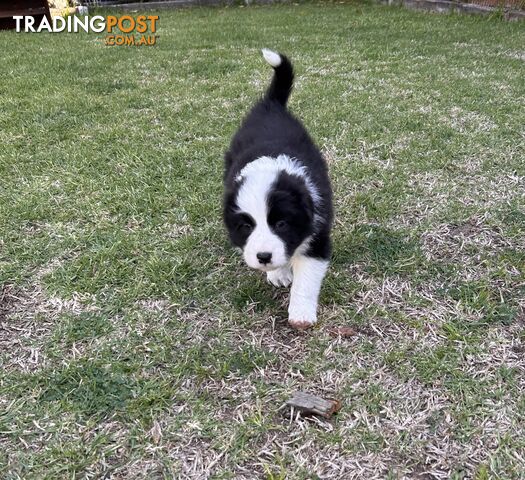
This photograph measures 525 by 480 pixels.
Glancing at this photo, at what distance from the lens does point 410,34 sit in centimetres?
776

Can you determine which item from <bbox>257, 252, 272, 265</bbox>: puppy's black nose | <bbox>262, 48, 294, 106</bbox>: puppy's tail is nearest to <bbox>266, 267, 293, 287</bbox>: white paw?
<bbox>257, 252, 272, 265</bbox>: puppy's black nose

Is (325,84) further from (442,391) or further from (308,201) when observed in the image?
(442,391)

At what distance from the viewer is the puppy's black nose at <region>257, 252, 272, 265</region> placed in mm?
1940

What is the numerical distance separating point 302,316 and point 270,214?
0.48 metres

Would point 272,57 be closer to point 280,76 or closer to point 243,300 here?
point 280,76

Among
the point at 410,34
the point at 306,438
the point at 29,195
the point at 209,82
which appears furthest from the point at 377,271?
the point at 410,34

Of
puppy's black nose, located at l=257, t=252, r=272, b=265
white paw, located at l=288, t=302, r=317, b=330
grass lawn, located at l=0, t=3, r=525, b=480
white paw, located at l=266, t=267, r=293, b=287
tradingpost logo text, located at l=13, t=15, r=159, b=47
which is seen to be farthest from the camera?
tradingpost logo text, located at l=13, t=15, r=159, b=47

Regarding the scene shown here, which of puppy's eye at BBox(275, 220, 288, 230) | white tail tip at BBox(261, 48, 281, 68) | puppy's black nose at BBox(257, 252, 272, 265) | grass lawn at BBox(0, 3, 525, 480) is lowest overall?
grass lawn at BBox(0, 3, 525, 480)

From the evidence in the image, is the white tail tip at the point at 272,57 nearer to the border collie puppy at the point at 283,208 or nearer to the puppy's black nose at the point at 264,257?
the border collie puppy at the point at 283,208

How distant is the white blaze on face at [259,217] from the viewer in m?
1.96

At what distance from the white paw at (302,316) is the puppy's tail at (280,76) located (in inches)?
50.7

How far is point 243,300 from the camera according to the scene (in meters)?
2.37

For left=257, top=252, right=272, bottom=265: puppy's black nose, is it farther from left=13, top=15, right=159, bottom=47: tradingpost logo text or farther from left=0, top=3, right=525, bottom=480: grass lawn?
left=13, top=15, right=159, bottom=47: tradingpost logo text

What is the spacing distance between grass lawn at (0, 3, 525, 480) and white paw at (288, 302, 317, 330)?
4 centimetres
